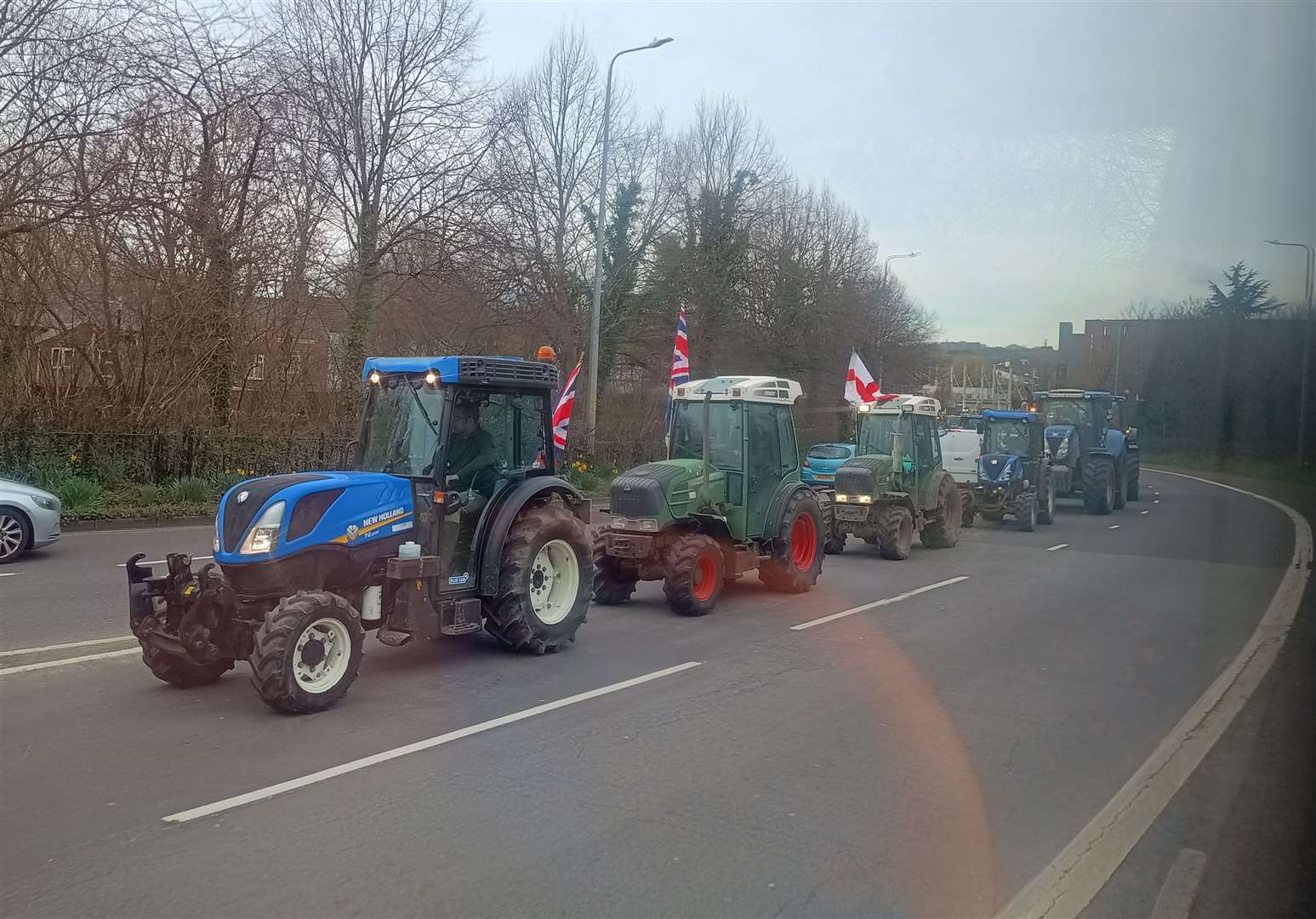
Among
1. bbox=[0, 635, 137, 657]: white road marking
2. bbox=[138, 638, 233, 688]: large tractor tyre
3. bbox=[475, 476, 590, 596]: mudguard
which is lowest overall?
bbox=[0, 635, 137, 657]: white road marking

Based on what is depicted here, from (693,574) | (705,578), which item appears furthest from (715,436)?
(693,574)

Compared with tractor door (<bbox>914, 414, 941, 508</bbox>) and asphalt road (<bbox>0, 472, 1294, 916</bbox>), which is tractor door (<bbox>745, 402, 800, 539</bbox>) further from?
tractor door (<bbox>914, 414, 941, 508</bbox>)

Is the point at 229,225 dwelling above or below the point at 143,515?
above

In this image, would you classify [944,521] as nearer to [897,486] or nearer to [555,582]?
[897,486]

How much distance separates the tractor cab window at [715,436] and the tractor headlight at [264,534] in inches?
217

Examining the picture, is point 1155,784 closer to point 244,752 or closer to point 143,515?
point 244,752

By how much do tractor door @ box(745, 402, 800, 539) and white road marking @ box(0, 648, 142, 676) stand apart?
6154 mm

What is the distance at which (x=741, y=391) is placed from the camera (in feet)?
37.4

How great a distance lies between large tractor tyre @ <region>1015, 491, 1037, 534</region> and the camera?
69.6ft

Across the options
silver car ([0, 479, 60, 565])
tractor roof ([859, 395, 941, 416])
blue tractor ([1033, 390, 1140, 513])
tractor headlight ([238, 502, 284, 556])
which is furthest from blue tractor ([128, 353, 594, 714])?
blue tractor ([1033, 390, 1140, 513])

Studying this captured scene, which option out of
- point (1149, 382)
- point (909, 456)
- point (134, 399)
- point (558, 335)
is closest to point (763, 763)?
point (909, 456)

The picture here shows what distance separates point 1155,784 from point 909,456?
1111cm

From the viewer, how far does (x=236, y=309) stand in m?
19.8

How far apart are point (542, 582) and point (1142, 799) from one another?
4829 mm
